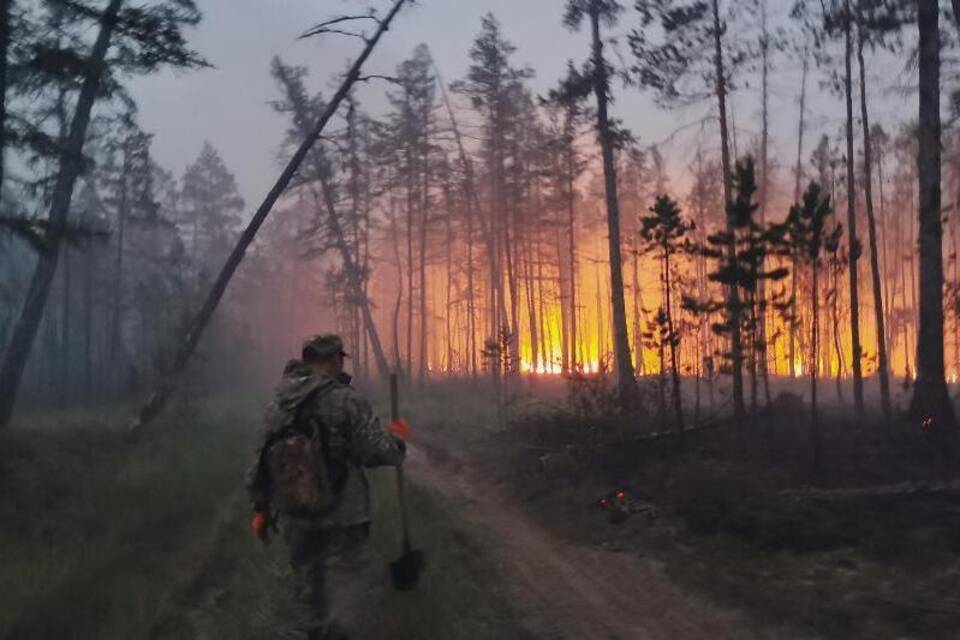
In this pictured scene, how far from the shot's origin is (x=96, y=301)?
40.2m

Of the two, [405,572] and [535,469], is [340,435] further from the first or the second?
[535,469]

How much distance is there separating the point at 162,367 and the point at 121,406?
720 centimetres

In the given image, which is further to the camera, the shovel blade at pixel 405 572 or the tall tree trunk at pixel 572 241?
the tall tree trunk at pixel 572 241

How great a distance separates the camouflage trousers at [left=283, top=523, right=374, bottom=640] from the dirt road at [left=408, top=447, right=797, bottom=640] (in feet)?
7.50

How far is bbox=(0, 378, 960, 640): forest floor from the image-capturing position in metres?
6.48

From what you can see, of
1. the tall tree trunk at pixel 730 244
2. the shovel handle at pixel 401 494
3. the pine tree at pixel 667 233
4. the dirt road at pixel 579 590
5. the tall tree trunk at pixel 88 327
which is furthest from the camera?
the tall tree trunk at pixel 88 327

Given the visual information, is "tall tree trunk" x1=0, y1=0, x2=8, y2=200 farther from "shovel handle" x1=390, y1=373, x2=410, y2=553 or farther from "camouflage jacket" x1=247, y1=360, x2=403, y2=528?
"camouflage jacket" x1=247, y1=360, x2=403, y2=528

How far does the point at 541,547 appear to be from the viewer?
926 centimetres

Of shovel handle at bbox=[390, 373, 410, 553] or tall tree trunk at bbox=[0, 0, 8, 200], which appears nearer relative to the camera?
shovel handle at bbox=[390, 373, 410, 553]

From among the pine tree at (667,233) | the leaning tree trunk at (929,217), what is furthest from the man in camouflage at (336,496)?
the leaning tree trunk at (929,217)

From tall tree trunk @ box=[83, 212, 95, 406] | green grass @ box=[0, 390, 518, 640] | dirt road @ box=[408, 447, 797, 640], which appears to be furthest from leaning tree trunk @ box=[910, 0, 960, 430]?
tall tree trunk @ box=[83, 212, 95, 406]

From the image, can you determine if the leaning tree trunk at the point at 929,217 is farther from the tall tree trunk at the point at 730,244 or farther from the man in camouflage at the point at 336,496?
the man in camouflage at the point at 336,496

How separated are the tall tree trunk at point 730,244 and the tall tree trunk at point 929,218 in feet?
8.62

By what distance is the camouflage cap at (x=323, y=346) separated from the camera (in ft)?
15.4
